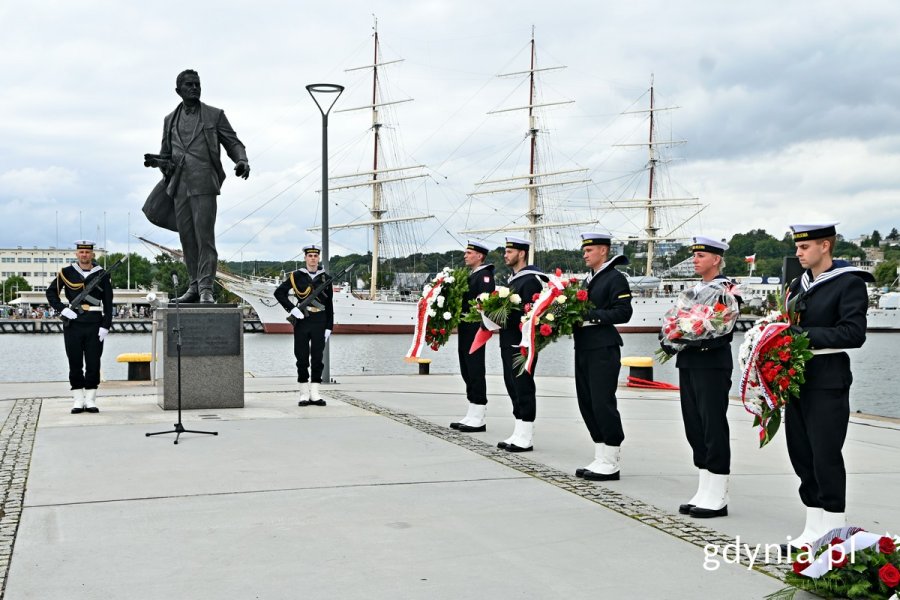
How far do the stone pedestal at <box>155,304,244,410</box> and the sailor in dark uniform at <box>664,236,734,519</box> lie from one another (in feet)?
23.7

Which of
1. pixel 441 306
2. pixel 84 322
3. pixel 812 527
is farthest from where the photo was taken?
pixel 84 322

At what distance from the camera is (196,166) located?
→ 12578 mm

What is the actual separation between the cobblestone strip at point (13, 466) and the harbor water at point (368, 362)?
35.7 feet

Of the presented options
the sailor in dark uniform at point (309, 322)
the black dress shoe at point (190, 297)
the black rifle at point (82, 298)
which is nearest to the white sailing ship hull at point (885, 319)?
the sailor in dark uniform at point (309, 322)

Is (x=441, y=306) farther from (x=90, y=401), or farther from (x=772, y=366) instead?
(x=772, y=366)

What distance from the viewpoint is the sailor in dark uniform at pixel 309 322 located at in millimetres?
12664

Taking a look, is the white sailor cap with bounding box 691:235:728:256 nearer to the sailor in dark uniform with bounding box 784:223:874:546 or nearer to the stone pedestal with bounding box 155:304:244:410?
the sailor in dark uniform with bounding box 784:223:874:546

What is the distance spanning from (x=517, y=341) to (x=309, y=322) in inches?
161

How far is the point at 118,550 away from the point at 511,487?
3095 millimetres

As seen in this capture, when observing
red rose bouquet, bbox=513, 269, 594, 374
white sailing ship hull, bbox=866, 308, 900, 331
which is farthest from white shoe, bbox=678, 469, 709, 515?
white sailing ship hull, bbox=866, 308, 900, 331

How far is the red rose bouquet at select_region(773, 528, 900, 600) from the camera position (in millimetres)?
4379

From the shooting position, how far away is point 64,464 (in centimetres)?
809

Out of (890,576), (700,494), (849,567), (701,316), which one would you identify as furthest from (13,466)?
(890,576)

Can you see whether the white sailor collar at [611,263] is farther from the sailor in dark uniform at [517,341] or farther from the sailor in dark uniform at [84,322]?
the sailor in dark uniform at [84,322]
